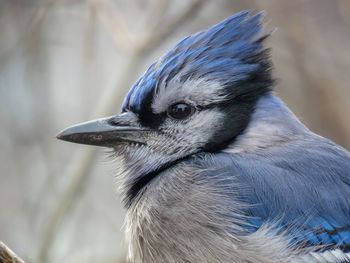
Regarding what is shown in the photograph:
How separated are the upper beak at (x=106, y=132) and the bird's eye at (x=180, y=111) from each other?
10 cm

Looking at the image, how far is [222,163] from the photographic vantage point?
8.79 feet

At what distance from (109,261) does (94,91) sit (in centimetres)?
145

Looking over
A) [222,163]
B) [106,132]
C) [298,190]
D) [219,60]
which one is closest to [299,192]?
[298,190]

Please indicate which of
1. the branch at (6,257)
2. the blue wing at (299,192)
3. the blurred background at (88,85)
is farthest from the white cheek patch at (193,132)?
the blurred background at (88,85)

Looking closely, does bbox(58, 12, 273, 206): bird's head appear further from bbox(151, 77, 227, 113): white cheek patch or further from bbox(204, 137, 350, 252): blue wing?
bbox(204, 137, 350, 252): blue wing

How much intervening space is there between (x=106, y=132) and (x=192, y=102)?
287 mm

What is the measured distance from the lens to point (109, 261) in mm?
3906

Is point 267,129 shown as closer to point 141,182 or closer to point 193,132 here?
point 193,132

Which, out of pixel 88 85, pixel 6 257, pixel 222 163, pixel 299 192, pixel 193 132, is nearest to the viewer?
pixel 6 257

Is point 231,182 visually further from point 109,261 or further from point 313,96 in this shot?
point 313,96

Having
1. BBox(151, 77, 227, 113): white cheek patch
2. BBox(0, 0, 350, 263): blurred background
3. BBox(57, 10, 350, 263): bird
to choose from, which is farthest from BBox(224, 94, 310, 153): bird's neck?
BBox(0, 0, 350, 263): blurred background

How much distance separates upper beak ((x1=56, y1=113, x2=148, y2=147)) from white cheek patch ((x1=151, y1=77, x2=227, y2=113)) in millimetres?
102

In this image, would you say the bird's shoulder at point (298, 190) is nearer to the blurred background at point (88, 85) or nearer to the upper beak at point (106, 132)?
the upper beak at point (106, 132)

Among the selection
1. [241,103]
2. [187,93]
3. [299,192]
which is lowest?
[299,192]
